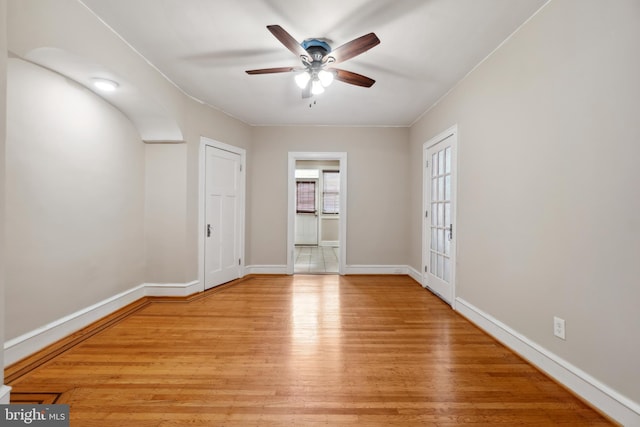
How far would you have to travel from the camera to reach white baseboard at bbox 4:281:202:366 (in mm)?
1970

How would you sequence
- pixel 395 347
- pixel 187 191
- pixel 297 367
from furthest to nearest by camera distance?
1. pixel 187 191
2. pixel 395 347
3. pixel 297 367

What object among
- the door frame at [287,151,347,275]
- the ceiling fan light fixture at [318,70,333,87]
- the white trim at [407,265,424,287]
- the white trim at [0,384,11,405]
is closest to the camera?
the white trim at [0,384,11,405]

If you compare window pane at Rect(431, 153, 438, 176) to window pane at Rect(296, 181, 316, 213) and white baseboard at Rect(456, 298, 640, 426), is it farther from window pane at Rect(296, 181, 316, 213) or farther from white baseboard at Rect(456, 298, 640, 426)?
window pane at Rect(296, 181, 316, 213)

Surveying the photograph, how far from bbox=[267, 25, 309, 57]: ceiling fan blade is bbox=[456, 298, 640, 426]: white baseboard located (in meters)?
2.77

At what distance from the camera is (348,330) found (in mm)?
2527

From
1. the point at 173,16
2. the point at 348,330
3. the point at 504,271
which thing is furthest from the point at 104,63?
the point at 504,271

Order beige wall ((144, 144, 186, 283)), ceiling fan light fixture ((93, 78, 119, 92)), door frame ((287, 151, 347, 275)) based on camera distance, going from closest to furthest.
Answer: ceiling fan light fixture ((93, 78, 119, 92)) < beige wall ((144, 144, 186, 283)) < door frame ((287, 151, 347, 275))

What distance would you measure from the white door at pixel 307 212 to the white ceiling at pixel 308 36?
485 centimetres

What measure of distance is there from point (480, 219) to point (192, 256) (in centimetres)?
336

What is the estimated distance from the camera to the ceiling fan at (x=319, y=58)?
6.28ft

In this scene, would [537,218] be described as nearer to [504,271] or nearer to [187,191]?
[504,271]

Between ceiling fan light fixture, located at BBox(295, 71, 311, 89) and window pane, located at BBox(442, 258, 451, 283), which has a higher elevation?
ceiling fan light fixture, located at BBox(295, 71, 311, 89)

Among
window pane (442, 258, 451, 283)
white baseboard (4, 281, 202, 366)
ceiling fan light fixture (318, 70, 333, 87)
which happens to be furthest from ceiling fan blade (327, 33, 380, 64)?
white baseboard (4, 281, 202, 366)

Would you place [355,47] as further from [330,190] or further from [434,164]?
[330,190]
